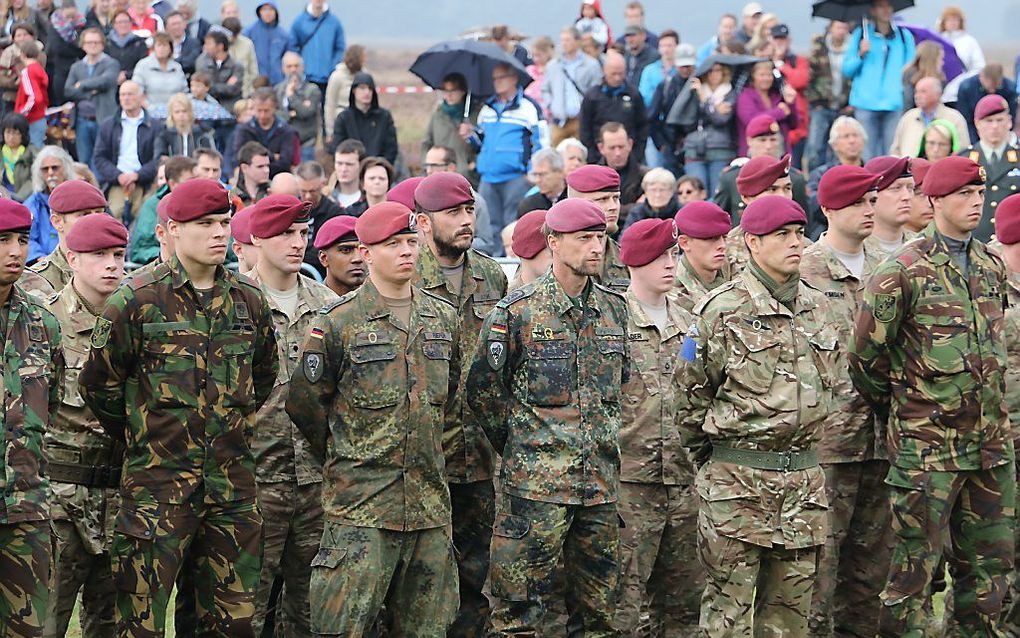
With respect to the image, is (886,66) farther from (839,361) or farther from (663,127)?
(839,361)

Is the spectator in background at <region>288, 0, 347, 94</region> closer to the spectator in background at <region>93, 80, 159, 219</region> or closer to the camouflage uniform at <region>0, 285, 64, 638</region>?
the spectator in background at <region>93, 80, 159, 219</region>

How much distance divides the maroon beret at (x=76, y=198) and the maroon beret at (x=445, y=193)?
2226 mm

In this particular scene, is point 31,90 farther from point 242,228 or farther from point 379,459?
point 379,459

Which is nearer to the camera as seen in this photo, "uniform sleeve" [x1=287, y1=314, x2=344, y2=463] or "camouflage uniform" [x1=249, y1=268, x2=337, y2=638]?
"uniform sleeve" [x1=287, y1=314, x2=344, y2=463]

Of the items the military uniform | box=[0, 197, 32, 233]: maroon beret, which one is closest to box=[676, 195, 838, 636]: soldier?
box=[0, 197, 32, 233]: maroon beret

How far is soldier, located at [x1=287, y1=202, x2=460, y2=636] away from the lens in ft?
21.3

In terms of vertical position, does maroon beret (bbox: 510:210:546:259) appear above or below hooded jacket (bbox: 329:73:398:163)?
above

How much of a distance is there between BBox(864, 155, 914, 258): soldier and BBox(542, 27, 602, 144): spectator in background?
7955mm

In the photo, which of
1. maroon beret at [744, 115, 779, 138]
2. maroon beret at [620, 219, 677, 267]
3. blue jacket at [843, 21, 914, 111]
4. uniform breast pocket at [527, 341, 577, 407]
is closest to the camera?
uniform breast pocket at [527, 341, 577, 407]

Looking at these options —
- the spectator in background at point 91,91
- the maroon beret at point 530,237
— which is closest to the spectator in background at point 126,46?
the spectator in background at point 91,91

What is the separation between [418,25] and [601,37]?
39.6m

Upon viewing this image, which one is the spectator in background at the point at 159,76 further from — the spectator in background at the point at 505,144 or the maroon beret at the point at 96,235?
the maroon beret at the point at 96,235

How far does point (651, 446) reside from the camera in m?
7.57

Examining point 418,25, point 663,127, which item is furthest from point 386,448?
point 418,25
